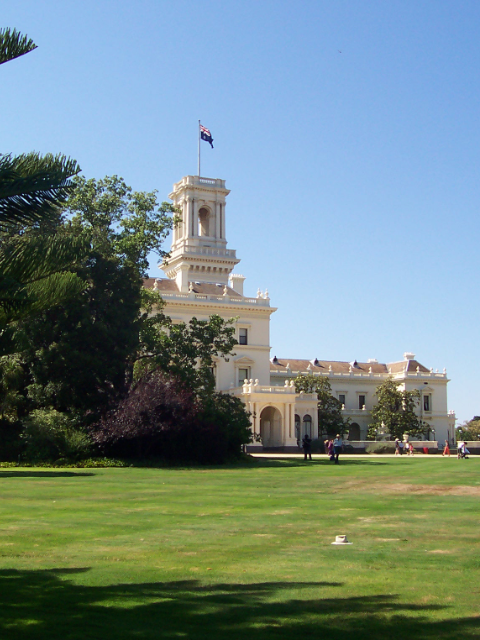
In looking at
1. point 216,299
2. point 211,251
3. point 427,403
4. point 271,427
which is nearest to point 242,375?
point 271,427

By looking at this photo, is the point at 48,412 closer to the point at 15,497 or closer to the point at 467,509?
the point at 15,497

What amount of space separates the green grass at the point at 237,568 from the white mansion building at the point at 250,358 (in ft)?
170

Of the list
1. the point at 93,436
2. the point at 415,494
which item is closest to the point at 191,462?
the point at 93,436

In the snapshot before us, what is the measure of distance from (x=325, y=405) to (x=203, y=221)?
25137 mm

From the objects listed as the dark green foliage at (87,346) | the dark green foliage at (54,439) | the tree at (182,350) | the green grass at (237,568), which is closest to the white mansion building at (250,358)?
the tree at (182,350)

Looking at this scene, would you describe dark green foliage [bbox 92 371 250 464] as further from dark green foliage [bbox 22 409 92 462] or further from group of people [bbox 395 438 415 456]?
group of people [bbox 395 438 415 456]

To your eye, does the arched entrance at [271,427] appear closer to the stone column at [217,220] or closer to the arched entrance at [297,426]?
the arched entrance at [297,426]

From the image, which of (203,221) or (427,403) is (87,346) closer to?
(203,221)

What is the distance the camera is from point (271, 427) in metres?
73.3

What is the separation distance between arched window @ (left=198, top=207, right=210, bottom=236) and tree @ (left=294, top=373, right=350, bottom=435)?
2012 centimetres

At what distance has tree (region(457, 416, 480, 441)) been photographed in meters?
132

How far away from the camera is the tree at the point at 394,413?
296ft

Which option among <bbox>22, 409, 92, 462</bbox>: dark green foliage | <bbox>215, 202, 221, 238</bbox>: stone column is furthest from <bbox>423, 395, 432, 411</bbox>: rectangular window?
<bbox>22, 409, 92, 462</bbox>: dark green foliage

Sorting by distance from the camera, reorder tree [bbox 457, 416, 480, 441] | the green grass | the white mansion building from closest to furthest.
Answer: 1. the green grass
2. the white mansion building
3. tree [bbox 457, 416, 480, 441]
